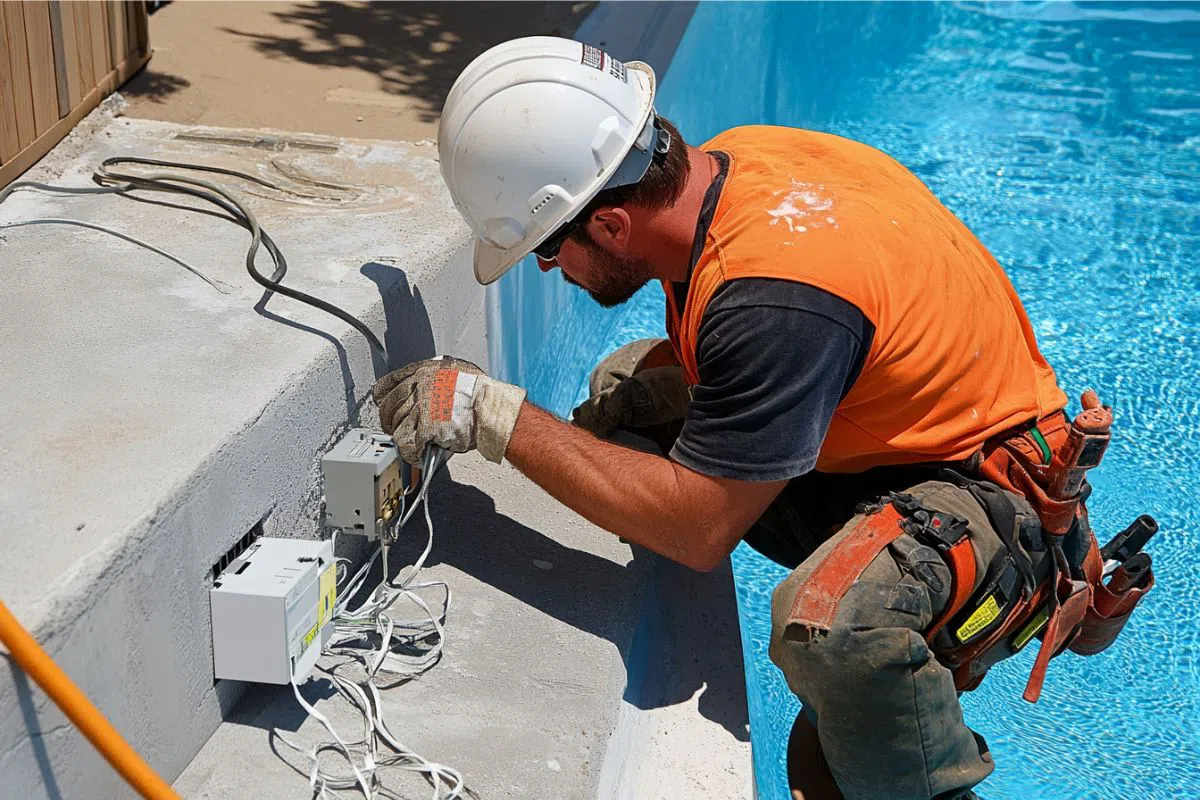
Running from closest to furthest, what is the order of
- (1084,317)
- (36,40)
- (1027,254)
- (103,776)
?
(103,776), (36,40), (1084,317), (1027,254)

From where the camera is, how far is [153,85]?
393cm

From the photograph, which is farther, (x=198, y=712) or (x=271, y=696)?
(x=271, y=696)

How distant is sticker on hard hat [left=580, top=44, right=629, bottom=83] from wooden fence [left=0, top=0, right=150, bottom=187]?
5.33 feet

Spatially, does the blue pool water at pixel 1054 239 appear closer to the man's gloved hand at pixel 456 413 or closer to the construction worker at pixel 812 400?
the construction worker at pixel 812 400

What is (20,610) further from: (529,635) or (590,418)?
(590,418)

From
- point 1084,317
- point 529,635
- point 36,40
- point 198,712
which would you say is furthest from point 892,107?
point 198,712

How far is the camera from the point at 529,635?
88.9 inches

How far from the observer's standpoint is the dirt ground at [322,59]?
383 centimetres

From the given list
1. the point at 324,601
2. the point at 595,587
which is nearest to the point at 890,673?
the point at 595,587

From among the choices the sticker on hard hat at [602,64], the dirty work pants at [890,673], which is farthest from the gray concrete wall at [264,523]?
the sticker on hard hat at [602,64]

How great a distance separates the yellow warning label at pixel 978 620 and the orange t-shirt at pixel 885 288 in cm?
29

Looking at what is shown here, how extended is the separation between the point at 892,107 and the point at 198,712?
6.40 m

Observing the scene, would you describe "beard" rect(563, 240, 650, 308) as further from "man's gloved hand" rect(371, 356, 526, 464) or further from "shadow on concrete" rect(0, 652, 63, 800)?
"shadow on concrete" rect(0, 652, 63, 800)

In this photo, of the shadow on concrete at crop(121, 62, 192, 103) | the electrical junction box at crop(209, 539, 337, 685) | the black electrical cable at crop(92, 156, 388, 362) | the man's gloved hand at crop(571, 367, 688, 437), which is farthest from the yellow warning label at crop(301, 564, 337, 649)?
the shadow on concrete at crop(121, 62, 192, 103)
